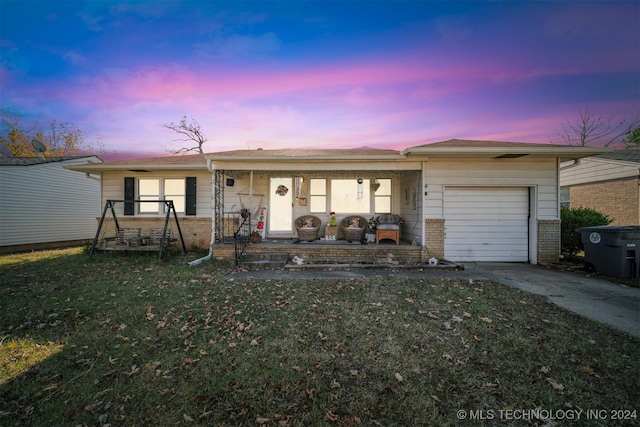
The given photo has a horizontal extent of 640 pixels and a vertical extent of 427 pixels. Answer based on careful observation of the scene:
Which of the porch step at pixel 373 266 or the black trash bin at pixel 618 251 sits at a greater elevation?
the black trash bin at pixel 618 251

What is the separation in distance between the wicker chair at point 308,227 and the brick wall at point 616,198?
12.1m

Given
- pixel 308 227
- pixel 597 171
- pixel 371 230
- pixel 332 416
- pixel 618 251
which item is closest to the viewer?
pixel 332 416

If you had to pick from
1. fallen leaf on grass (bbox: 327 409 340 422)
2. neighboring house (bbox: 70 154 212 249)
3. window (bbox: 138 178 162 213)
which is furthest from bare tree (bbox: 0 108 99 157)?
fallen leaf on grass (bbox: 327 409 340 422)

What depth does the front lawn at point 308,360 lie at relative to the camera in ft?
6.88

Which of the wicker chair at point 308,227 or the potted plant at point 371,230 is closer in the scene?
the wicker chair at point 308,227

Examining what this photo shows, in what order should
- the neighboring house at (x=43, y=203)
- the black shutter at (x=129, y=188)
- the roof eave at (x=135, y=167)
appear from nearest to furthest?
the roof eave at (x=135, y=167) < the black shutter at (x=129, y=188) < the neighboring house at (x=43, y=203)

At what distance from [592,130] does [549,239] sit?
18571 mm

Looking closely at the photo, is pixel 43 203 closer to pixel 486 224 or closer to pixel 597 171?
pixel 486 224

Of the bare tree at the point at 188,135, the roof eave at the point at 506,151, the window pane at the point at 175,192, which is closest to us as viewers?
the roof eave at the point at 506,151

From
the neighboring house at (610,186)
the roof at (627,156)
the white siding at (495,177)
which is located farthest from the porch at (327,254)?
the roof at (627,156)

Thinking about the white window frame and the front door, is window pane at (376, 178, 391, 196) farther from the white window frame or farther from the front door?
the white window frame

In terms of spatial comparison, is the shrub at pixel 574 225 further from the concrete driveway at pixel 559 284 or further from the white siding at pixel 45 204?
the white siding at pixel 45 204

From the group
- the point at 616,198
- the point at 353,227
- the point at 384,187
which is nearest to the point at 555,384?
the point at 353,227

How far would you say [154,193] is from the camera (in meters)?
10.1
